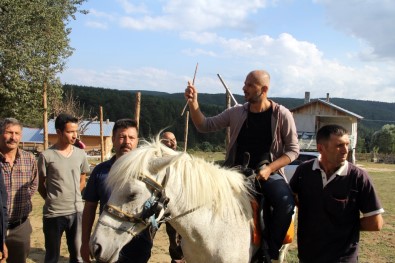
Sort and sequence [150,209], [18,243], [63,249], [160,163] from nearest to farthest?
[150,209] < [160,163] < [18,243] < [63,249]

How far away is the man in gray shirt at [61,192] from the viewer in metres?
4.24

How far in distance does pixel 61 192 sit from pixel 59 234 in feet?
1.63

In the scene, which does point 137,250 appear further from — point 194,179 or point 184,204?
point 194,179

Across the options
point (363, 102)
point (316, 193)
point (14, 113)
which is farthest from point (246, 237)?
point (363, 102)

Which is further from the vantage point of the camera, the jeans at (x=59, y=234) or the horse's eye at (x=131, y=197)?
the jeans at (x=59, y=234)

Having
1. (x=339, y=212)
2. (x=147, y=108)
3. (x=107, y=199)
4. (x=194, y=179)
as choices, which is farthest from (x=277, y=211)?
(x=147, y=108)

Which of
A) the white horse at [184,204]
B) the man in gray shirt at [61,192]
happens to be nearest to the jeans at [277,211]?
the white horse at [184,204]

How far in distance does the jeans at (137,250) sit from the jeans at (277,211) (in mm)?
1072

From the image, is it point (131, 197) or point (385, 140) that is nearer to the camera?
point (131, 197)

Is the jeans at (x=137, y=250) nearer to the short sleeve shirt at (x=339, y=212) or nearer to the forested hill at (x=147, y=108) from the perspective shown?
the short sleeve shirt at (x=339, y=212)

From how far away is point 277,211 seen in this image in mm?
2951

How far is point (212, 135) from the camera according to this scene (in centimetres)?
6081

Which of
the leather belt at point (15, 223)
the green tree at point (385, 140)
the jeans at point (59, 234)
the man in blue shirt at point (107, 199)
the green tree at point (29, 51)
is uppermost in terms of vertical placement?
the green tree at point (29, 51)

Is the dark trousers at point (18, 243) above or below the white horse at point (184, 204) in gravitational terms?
below
